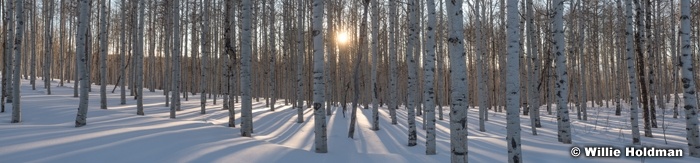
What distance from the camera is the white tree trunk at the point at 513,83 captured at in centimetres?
503

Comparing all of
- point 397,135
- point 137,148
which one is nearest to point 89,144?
point 137,148

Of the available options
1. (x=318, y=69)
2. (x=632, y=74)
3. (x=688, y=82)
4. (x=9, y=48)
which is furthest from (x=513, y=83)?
(x=9, y=48)

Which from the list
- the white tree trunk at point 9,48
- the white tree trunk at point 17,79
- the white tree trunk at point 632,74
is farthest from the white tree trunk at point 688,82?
the white tree trunk at point 9,48

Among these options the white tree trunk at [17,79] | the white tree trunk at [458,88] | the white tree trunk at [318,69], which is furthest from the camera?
the white tree trunk at [17,79]

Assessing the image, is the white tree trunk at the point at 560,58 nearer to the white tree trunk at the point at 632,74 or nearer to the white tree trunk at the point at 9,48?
the white tree trunk at the point at 632,74

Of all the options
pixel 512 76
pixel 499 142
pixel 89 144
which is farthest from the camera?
pixel 499 142

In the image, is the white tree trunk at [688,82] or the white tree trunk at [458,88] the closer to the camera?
the white tree trunk at [458,88]

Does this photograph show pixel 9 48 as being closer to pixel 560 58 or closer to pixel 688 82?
pixel 560 58

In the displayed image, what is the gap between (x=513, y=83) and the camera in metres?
5.11

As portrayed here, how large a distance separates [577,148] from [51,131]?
9094mm

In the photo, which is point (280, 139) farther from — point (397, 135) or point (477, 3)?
point (477, 3)

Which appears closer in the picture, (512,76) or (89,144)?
(512,76)

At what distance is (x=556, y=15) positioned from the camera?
828cm
